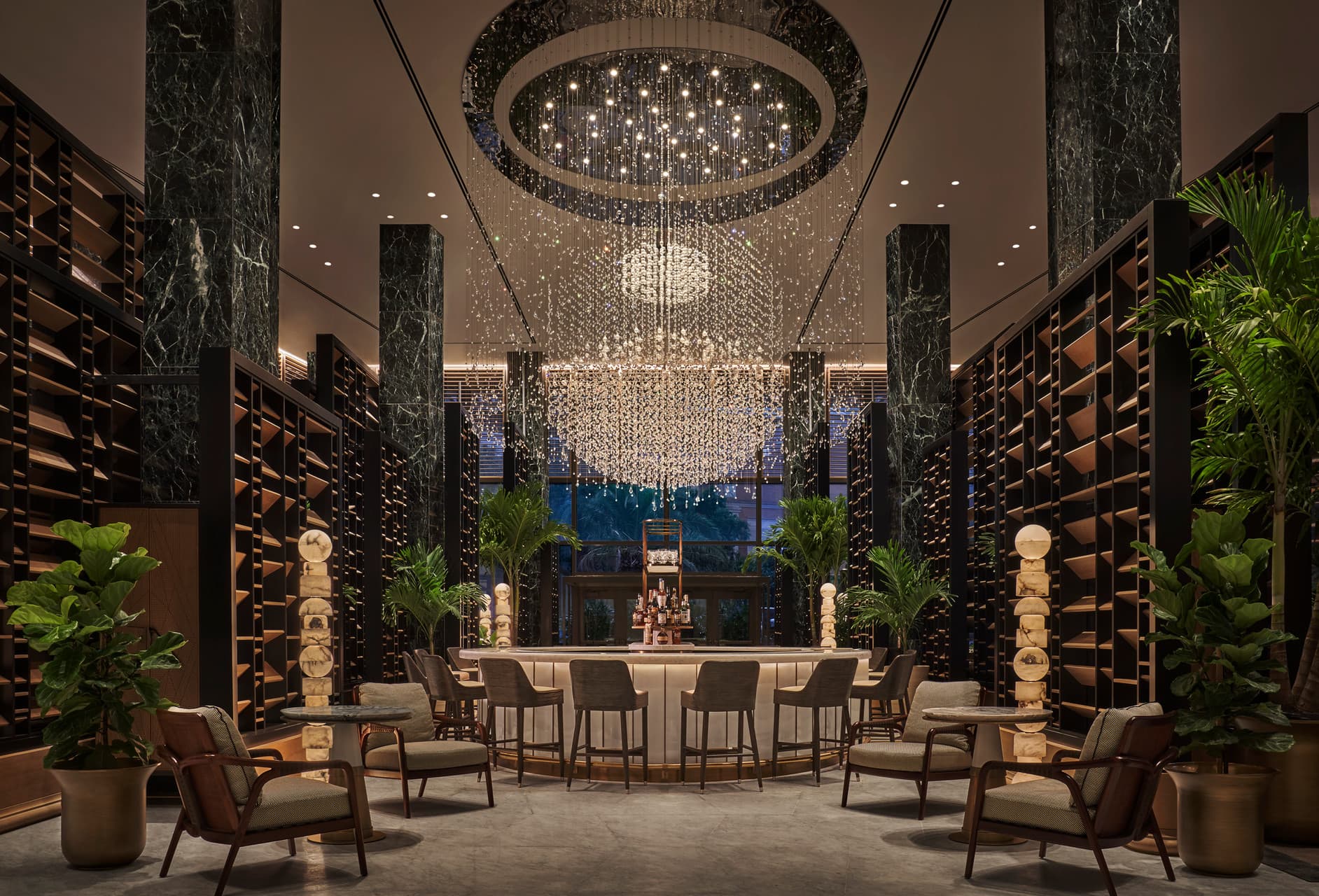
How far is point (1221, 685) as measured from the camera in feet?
17.4

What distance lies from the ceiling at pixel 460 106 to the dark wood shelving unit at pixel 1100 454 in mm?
2795

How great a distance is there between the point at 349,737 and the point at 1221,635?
4.41 metres

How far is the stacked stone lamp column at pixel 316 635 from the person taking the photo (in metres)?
7.64

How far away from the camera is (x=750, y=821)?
22.2 feet

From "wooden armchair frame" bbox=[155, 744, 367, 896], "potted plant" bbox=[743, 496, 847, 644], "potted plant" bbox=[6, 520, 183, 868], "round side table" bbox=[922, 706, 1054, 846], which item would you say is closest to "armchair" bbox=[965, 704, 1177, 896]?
"round side table" bbox=[922, 706, 1054, 846]

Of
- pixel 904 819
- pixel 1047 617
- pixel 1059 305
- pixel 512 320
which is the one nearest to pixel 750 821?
pixel 904 819

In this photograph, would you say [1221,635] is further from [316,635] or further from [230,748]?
[316,635]

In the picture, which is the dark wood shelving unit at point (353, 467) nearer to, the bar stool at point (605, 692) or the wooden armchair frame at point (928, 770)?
the bar stool at point (605, 692)

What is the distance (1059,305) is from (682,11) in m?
4.05

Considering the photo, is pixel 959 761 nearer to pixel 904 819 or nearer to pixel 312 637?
pixel 904 819

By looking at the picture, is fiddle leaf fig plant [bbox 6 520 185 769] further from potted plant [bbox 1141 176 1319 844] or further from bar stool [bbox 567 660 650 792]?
potted plant [bbox 1141 176 1319 844]

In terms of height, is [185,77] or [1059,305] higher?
[185,77]

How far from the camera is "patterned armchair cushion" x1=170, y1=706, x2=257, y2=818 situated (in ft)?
16.4

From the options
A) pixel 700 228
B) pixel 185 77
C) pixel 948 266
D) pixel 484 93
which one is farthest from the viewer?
pixel 948 266
